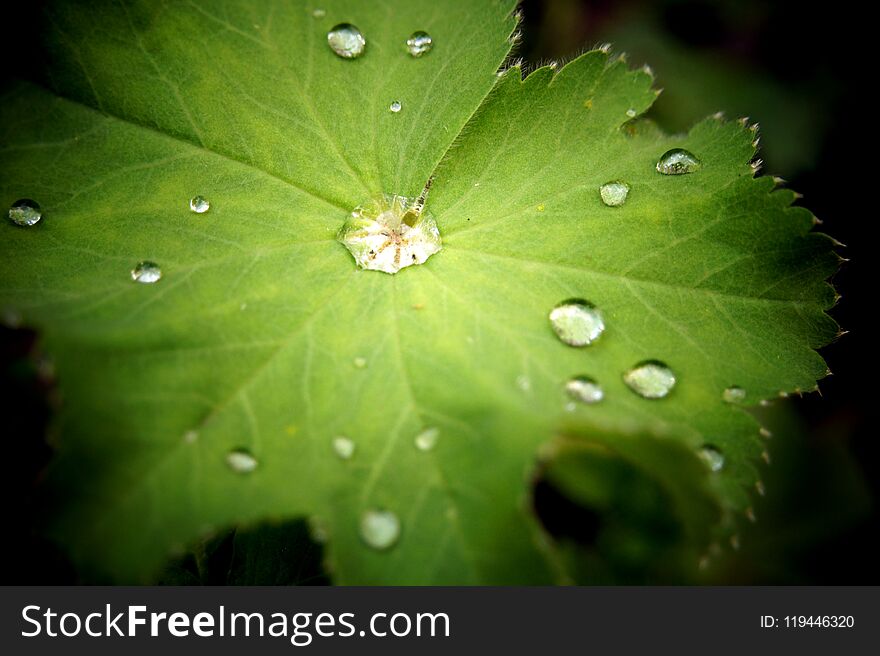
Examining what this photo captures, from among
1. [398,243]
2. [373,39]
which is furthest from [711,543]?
[373,39]

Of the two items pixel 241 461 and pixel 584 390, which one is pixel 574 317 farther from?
pixel 241 461

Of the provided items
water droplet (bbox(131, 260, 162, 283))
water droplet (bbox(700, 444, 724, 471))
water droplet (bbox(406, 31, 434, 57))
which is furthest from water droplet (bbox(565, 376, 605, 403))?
water droplet (bbox(131, 260, 162, 283))

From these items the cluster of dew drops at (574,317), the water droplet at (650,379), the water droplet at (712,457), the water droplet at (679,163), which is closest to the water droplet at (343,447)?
the cluster of dew drops at (574,317)

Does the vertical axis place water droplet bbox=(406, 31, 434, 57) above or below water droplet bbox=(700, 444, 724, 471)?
above

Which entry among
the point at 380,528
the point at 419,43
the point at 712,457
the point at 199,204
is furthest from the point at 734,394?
the point at 199,204

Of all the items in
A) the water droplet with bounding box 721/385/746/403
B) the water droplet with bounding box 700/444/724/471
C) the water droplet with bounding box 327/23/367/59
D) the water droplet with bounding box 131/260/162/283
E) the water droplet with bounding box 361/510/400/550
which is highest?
the water droplet with bounding box 327/23/367/59

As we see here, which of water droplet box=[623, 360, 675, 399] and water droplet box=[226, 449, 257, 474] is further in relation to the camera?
water droplet box=[623, 360, 675, 399]

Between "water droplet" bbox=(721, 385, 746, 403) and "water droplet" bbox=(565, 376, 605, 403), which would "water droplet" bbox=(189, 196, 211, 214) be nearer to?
"water droplet" bbox=(565, 376, 605, 403)

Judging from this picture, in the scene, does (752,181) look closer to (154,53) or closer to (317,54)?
(317,54)
